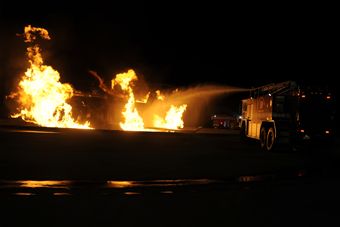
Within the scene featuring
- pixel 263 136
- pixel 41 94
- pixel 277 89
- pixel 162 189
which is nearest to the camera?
pixel 162 189

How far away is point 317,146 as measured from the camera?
71.1 feet

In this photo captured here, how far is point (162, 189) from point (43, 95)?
23316 mm

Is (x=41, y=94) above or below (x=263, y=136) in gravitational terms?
above

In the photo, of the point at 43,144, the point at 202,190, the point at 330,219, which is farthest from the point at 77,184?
the point at 43,144

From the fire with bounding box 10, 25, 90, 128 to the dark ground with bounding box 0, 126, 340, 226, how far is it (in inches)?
557

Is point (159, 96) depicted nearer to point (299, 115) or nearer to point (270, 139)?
point (270, 139)

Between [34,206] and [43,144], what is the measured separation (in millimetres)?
12533

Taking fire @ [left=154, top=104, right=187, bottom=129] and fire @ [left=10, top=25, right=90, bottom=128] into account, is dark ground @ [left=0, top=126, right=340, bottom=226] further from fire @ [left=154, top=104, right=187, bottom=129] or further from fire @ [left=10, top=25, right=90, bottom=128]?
fire @ [left=154, top=104, right=187, bottom=129]

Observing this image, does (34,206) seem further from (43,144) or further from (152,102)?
(152,102)

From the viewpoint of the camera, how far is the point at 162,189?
11.1 m

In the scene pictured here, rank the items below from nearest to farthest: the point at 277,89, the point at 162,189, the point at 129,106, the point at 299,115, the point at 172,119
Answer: the point at 162,189 < the point at 299,115 < the point at 277,89 < the point at 129,106 < the point at 172,119

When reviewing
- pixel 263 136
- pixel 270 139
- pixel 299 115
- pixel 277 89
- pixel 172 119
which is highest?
pixel 277 89

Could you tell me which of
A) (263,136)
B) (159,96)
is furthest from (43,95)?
(263,136)

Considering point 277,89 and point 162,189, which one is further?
point 277,89
